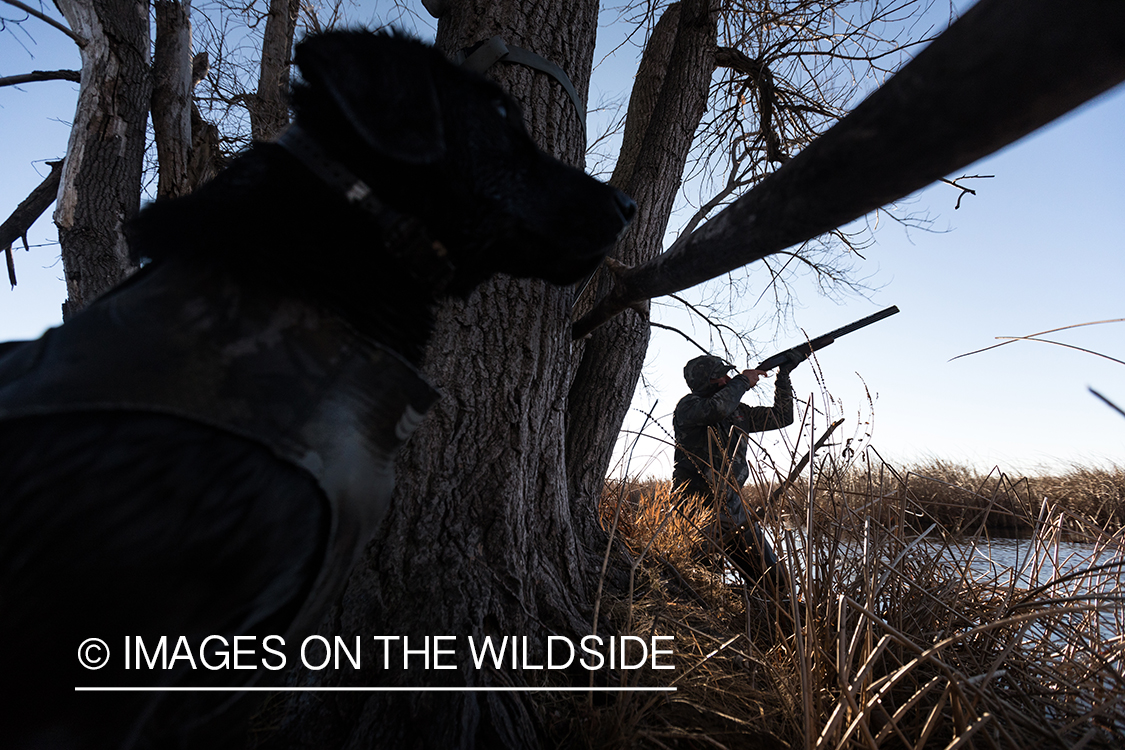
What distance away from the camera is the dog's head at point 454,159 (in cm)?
101

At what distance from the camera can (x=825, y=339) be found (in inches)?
212

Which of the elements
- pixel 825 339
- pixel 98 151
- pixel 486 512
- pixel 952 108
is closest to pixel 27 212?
pixel 98 151

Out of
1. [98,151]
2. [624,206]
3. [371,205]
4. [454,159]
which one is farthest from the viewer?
[98,151]

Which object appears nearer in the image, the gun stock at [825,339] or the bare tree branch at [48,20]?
the bare tree branch at [48,20]

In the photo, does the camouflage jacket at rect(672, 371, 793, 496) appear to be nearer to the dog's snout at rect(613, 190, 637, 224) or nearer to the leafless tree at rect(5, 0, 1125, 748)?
the leafless tree at rect(5, 0, 1125, 748)

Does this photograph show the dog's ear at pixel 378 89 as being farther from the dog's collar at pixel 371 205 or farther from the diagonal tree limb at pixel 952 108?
the diagonal tree limb at pixel 952 108

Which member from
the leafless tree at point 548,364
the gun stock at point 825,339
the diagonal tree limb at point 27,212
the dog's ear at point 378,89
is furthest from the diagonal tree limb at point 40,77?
the gun stock at point 825,339

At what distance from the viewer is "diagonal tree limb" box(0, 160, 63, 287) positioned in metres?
5.40

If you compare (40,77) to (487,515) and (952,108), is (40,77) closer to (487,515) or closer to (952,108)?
(487,515)

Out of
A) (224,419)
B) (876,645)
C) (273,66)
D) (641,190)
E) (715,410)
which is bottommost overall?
(876,645)

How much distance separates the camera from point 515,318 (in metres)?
1.98

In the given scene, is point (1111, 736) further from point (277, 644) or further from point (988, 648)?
point (277, 644)

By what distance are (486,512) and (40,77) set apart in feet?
18.7

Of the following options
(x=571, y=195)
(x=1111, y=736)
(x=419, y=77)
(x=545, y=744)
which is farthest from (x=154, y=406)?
(x=1111, y=736)
